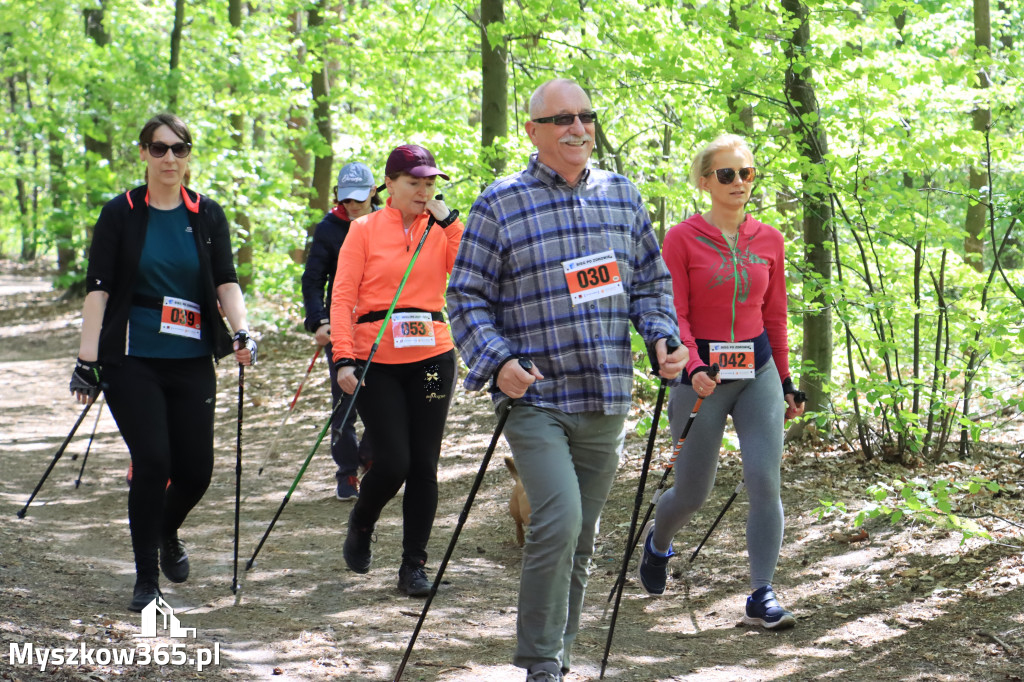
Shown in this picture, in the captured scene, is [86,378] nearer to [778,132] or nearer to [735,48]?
[735,48]

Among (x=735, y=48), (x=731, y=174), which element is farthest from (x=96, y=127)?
(x=731, y=174)

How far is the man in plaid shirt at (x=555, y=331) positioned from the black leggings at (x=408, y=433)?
167 centimetres

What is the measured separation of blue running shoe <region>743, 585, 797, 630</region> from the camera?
4.89 meters

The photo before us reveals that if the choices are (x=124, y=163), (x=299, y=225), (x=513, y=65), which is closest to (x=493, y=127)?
(x=513, y=65)

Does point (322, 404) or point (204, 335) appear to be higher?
point (204, 335)

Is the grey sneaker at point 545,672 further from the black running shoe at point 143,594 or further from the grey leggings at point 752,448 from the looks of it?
the black running shoe at point 143,594

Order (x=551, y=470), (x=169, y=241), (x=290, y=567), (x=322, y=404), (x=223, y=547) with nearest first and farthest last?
(x=551, y=470) → (x=169, y=241) → (x=290, y=567) → (x=223, y=547) → (x=322, y=404)

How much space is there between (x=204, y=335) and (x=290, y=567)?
1.86 meters

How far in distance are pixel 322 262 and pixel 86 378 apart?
2.88 meters

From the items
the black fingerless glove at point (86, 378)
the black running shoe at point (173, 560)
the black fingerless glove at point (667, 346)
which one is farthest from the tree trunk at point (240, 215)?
the black fingerless glove at point (667, 346)

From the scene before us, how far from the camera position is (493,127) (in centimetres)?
1047

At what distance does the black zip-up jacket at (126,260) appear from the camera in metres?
4.85

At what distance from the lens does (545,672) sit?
3629 millimetres

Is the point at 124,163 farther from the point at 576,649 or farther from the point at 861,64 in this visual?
the point at 576,649
